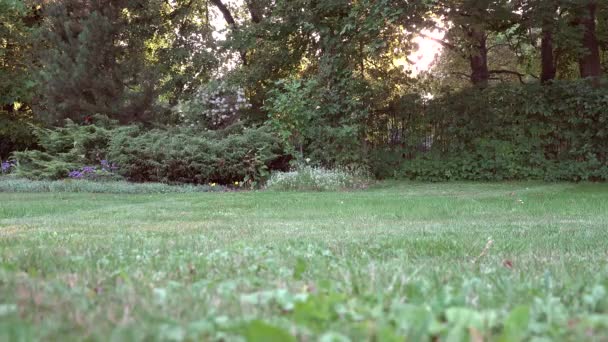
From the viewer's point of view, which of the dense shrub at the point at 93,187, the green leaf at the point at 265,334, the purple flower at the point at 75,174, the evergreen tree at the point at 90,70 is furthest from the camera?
the evergreen tree at the point at 90,70

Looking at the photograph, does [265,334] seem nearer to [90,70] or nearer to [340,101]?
[340,101]

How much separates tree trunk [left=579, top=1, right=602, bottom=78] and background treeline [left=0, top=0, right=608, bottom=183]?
0.13ft

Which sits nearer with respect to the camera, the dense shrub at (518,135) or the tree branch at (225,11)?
the dense shrub at (518,135)

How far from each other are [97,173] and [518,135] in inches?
449

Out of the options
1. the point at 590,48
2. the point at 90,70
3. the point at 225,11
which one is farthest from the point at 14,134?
the point at 590,48

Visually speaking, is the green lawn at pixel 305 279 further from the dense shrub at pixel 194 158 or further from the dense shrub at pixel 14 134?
the dense shrub at pixel 14 134

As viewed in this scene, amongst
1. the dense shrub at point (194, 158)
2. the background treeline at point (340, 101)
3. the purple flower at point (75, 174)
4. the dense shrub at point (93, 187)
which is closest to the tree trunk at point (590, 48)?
the background treeline at point (340, 101)

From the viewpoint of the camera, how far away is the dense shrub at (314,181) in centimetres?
1295

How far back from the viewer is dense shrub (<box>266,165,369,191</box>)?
12953 millimetres

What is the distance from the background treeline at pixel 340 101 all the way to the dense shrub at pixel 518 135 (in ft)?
0.10

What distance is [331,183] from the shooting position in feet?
42.8

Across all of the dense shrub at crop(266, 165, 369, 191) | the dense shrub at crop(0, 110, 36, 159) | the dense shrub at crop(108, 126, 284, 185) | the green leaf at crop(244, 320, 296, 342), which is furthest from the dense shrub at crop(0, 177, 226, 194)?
the green leaf at crop(244, 320, 296, 342)

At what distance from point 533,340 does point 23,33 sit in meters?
24.3

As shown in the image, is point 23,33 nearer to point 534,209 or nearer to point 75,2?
point 75,2
